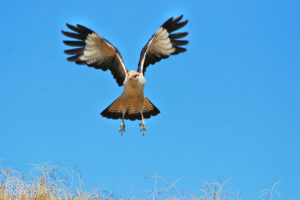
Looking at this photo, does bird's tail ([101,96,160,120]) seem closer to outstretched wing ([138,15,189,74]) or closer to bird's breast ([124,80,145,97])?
bird's breast ([124,80,145,97])

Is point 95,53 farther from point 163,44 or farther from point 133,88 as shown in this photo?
point 163,44

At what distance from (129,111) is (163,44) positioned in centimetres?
194

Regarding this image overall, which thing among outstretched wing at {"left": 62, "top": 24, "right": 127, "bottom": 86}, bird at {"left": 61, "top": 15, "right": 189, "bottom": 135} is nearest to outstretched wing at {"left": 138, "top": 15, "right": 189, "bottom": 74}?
bird at {"left": 61, "top": 15, "right": 189, "bottom": 135}

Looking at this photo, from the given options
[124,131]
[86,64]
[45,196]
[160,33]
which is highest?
[160,33]

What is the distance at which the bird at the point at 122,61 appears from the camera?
8.45 meters

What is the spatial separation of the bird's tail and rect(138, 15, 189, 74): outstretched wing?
99 centimetres

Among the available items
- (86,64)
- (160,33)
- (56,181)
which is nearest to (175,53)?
(160,33)

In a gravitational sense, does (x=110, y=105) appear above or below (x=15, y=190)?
above

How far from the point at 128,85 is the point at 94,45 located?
1.27 meters

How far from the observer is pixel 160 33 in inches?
353

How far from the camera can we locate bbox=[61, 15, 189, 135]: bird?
8.45m

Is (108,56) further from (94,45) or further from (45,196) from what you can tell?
(45,196)

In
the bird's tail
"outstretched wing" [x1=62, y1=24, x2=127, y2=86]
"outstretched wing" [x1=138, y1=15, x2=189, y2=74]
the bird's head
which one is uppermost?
"outstretched wing" [x1=138, y1=15, x2=189, y2=74]

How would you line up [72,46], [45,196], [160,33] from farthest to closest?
[160,33], [72,46], [45,196]
